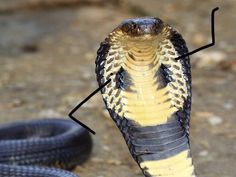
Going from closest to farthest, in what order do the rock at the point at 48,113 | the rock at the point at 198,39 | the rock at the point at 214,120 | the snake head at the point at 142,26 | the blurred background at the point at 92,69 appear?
the snake head at the point at 142,26, the blurred background at the point at 92,69, the rock at the point at 214,120, the rock at the point at 48,113, the rock at the point at 198,39

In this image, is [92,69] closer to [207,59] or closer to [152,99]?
[207,59]

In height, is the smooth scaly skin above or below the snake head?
below

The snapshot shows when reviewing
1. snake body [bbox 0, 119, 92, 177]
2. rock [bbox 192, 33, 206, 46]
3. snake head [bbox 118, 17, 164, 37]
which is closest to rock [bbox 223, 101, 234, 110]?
snake body [bbox 0, 119, 92, 177]

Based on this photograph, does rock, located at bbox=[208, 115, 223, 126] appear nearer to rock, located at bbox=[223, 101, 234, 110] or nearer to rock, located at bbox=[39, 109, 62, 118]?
rock, located at bbox=[223, 101, 234, 110]

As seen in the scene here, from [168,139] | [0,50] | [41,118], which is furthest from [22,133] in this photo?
[0,50]

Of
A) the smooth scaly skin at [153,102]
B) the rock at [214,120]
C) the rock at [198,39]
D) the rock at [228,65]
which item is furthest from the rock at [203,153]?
the rock at [198,39]

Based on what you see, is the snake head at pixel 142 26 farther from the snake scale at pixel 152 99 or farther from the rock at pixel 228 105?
the rock at pixel 228 105
